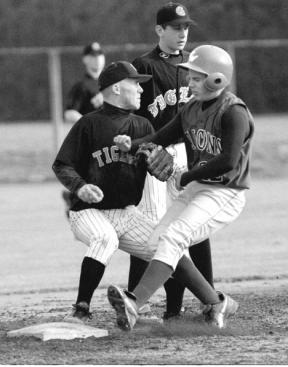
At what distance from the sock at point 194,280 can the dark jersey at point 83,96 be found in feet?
15.8

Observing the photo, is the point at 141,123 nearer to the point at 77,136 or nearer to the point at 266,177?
the point at 77,136

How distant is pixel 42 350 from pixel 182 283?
95 cm

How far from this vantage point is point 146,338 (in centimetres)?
569

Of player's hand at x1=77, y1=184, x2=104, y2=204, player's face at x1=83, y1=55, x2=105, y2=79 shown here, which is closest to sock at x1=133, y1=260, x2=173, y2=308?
player's hand at x1=77, y1=184, x2=104, y2=204

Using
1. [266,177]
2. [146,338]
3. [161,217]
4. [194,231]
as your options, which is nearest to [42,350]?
[146,338]

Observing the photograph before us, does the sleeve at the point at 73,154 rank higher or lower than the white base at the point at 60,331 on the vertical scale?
higher

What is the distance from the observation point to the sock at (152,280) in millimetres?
5617

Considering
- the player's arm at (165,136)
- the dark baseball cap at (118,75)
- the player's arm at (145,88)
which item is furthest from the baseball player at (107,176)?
the player's arm at (145,88)

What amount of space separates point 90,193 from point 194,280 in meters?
0.75

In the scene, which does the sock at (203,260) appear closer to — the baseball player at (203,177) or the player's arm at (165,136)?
the baseball player at (203,177)

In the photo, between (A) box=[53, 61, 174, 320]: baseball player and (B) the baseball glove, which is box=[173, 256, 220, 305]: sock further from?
(B) the baseball glove

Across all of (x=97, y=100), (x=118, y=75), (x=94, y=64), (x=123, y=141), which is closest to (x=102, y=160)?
(x=123, y=141)

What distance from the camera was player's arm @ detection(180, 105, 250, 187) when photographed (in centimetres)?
558

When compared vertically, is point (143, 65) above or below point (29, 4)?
above
